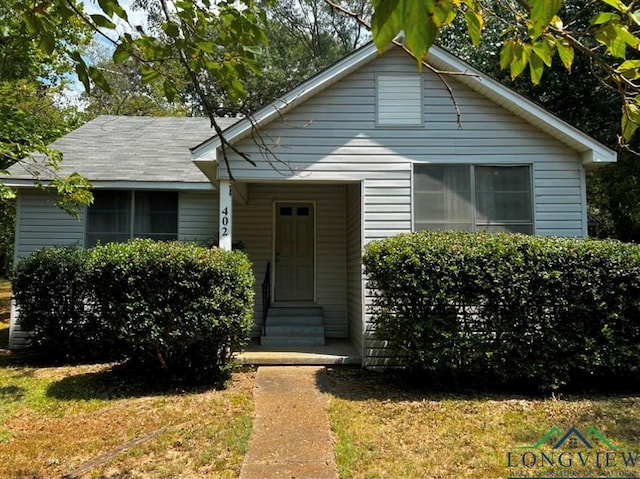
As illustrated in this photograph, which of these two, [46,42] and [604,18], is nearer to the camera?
[604,18]

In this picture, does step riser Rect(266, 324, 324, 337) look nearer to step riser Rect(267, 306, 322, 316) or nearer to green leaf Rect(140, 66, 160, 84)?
step riser Rect(267, 306, 322, 316)

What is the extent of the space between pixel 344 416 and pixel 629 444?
2.72 meters

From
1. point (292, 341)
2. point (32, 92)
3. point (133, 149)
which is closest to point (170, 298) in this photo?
point (292, 341)

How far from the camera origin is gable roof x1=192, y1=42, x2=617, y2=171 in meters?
7.01

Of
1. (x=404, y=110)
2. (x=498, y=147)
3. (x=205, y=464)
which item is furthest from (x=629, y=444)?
(x=404, y=110)

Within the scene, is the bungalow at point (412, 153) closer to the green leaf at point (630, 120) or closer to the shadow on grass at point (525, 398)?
the shadow on grass at point (525, 398)

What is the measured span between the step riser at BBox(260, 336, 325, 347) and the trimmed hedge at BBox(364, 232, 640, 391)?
266cm

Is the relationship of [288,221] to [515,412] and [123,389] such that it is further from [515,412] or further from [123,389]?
[515,412]

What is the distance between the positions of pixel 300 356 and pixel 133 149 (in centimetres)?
608

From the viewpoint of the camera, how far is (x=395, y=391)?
6.05 m

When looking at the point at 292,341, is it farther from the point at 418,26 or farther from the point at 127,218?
the point at 418,26

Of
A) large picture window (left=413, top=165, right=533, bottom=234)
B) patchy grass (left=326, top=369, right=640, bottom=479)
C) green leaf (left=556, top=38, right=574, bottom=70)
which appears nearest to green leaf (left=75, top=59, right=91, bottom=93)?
green leaf (left=556, top=38, right=574, bottom=70)

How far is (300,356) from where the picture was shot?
24.0ft

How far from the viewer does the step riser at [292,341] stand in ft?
27.2
